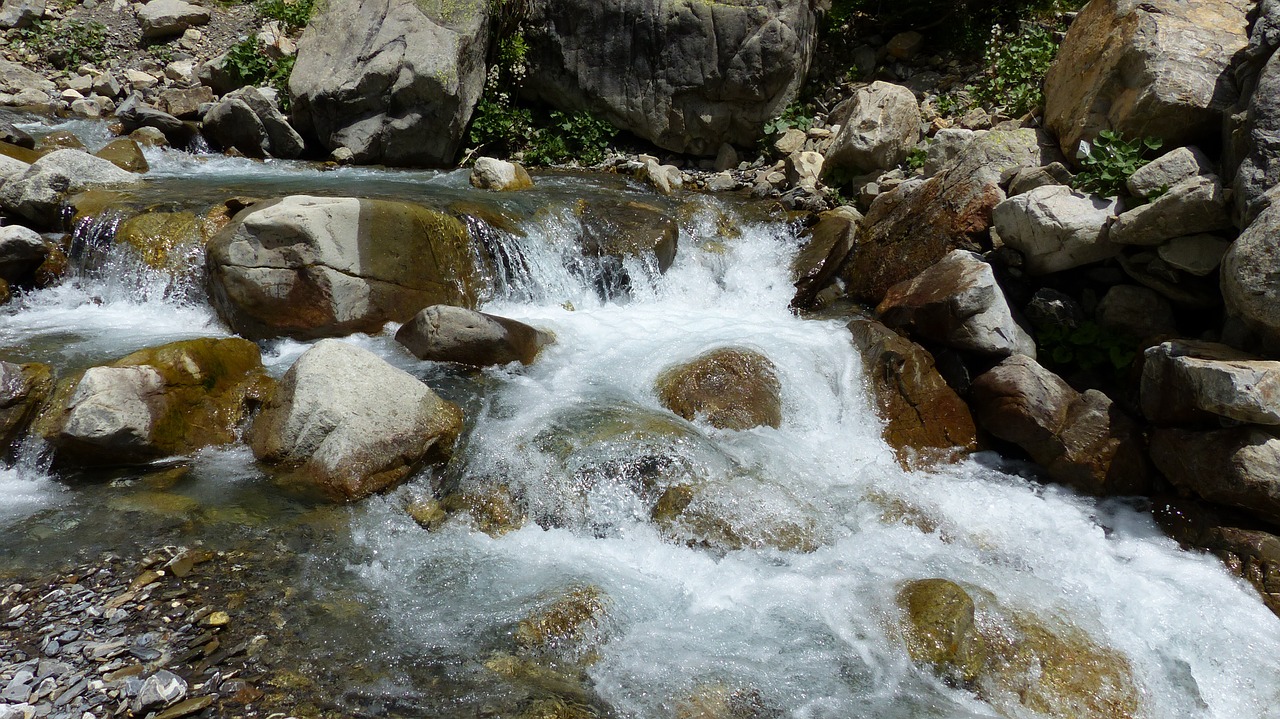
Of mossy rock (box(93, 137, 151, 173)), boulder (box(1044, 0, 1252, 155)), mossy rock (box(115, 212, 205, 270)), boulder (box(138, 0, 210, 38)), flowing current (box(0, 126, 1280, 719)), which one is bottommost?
flowing current (box(0, 126, 1280, 719))

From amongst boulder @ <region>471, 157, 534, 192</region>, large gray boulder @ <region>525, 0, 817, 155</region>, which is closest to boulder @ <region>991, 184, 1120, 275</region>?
boulder @ <region>471, 157, 534, 192</region>

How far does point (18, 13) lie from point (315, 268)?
11.6 metres

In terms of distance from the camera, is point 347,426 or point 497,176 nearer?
point 347,426

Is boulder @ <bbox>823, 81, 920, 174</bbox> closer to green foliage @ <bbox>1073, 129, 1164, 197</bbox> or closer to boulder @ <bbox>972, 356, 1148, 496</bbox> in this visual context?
green foliage @ <bbox>1073, 129, 1164, 197</bbox>

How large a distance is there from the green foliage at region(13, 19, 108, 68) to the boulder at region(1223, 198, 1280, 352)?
16428 millimetres

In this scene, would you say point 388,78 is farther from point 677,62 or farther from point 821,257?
point 821,257

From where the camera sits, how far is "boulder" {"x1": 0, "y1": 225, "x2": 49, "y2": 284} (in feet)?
22.6

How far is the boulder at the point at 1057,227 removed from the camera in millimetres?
6727

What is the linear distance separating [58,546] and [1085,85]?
31.2 ft

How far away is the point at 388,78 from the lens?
37.4 ft

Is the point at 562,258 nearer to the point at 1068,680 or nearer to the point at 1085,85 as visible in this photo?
the point at 1085,85

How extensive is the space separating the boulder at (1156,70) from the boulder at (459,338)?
20.0ft

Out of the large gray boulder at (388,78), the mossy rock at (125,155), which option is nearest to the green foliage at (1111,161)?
the large gray boulder at (388,78)

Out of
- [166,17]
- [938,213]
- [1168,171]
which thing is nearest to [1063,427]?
[1168,171]
